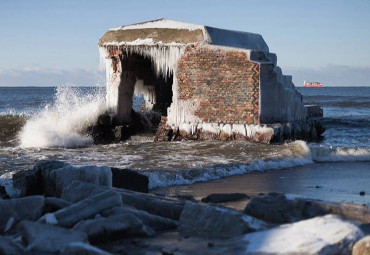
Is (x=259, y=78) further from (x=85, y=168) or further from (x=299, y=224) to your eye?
(x=299, y=224)

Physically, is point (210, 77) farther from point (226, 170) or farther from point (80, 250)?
point (80, 250)

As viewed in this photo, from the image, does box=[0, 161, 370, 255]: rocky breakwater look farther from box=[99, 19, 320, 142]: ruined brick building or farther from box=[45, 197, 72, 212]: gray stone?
box=[99, 19, 320, 142]: ruined brick building

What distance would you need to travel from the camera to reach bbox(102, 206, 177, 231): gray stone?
20.5 ft

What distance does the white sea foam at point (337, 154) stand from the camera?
15.3 m

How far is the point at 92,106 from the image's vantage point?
66.4 ft

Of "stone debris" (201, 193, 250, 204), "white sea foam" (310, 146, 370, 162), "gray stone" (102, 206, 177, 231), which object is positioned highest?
"gray stone" (102, 206, 177, 231)

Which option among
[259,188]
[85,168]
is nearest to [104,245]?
[85,168]

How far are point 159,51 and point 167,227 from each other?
12034 millimetres

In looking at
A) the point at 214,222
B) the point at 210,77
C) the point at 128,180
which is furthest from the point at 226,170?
the point at 214,222

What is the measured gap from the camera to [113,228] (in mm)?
5805

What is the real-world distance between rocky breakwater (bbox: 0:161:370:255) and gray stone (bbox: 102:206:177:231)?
10 millimetres

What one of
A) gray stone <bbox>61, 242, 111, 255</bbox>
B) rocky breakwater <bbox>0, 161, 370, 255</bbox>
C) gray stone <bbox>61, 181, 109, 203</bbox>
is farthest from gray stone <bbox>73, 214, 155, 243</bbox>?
gray stone <bbox>61, 181, 109, 203</bbox>

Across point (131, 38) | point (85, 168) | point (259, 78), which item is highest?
point (131, 38)

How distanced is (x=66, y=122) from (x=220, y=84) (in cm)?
604
